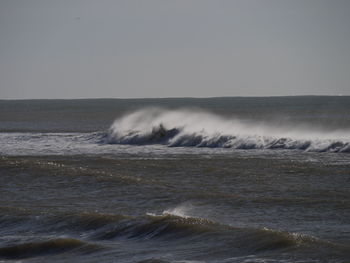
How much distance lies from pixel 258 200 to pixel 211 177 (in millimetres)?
5033

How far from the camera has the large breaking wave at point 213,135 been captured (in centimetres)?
3522

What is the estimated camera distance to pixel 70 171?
83.3ft

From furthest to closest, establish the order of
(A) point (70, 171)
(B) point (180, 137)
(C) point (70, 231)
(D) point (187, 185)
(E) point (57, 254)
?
(B) point (180, 137) < (A) point (70, 171) < (D) point (187, 185) < (C) point (70, 231) < (E) point (57, 254)

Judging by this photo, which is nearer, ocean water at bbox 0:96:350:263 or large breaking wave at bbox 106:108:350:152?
ocean water at bbox 0:96:350:263

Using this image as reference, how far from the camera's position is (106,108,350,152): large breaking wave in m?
35.2

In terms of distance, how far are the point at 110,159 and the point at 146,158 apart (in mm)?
1597

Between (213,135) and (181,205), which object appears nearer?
(181,205)

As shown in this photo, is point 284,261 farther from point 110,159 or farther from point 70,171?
point 110,159

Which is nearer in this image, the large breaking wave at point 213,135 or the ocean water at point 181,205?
the ocean water at point 181,205

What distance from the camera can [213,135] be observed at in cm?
4034

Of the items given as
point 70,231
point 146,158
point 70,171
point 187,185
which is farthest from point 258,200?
point 146,158

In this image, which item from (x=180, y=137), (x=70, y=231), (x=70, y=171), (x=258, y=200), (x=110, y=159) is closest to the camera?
(x=70, y=231)

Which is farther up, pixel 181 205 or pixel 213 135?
pixel 213 135

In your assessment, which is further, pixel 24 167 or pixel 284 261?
pixel 24 167
